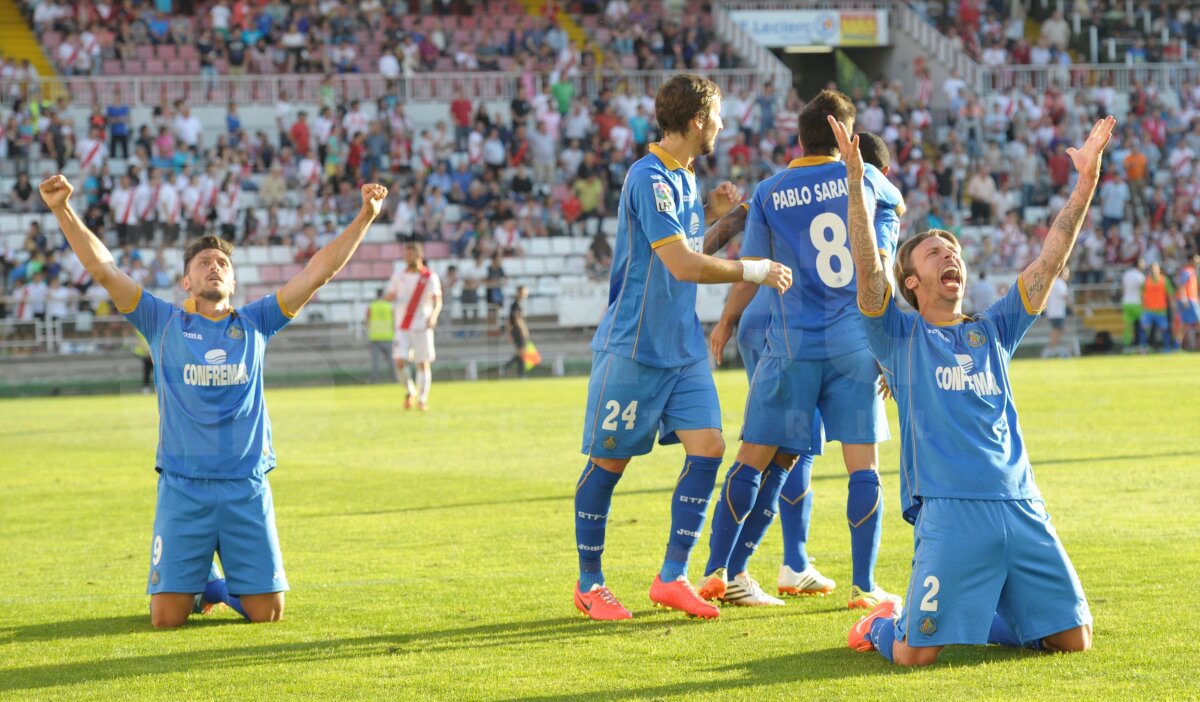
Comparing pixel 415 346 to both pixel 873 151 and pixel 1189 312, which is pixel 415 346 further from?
pixel 1189 312

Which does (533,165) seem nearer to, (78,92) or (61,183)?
(78,92)

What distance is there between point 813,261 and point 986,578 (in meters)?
2.09

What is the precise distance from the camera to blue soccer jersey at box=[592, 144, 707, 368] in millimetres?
6816

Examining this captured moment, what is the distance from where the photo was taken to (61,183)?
659 cm

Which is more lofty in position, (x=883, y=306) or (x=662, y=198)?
(x=662, y=198)

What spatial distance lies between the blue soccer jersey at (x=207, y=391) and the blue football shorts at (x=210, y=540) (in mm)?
86

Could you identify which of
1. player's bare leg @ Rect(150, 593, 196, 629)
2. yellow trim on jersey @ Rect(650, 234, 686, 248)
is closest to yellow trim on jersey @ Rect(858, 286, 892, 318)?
yellow trim on jersey @ Rect(650, 234, 686, 248)

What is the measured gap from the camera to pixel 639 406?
22.5ft

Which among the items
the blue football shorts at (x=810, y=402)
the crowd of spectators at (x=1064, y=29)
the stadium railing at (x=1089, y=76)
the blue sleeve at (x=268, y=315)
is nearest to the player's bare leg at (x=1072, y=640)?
the blue football shorts at (x=810, y=402)

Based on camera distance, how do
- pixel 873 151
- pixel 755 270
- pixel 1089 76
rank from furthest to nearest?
1. pixel 1089 76
2. pixel 873 151
3. pixel 755 270

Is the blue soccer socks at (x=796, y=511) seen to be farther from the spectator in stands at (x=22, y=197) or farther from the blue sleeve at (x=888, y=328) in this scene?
the spectator in stands at (x=22, y=197)

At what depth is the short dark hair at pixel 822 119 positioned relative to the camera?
23.1 feet

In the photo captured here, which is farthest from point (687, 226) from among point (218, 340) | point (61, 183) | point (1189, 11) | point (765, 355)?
point (1189, 11)

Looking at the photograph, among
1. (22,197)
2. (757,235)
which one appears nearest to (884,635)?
(757,235)
